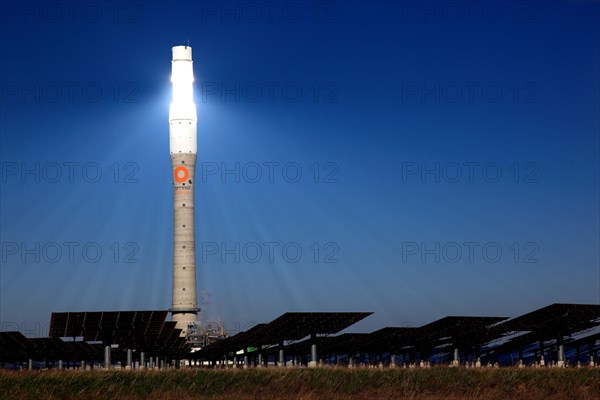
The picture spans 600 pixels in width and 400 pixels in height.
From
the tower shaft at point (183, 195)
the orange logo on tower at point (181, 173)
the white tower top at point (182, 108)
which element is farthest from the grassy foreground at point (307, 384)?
the white tower top at point (182, 108)

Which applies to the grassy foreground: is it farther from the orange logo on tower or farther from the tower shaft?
the orange logo on tower

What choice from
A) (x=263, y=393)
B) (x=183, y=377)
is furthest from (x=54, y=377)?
(x=263, y=393)

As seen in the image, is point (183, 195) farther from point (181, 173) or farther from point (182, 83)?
point (182, 83)

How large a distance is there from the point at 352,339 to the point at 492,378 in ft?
144

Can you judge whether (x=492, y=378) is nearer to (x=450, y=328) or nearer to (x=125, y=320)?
(x=450, y=328)

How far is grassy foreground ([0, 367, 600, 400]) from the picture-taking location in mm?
46469

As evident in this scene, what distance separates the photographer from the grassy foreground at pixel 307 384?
4647 cm

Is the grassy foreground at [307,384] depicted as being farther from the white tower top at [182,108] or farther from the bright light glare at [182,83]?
the bright light glare at [182,83]

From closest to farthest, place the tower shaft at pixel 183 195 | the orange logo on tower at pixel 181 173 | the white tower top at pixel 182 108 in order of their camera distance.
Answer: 1. the tower shaft at pixel 183 195
2. the orange logo on tower at pixel 181 173
3. the white tower top at pixel 182 108

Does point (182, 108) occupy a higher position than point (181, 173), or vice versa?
point (182, 108)

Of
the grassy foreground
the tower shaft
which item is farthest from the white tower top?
the grassy foreground

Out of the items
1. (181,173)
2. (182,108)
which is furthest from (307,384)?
(182,108)

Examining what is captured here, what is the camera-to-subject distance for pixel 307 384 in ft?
163

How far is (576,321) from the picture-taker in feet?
245
